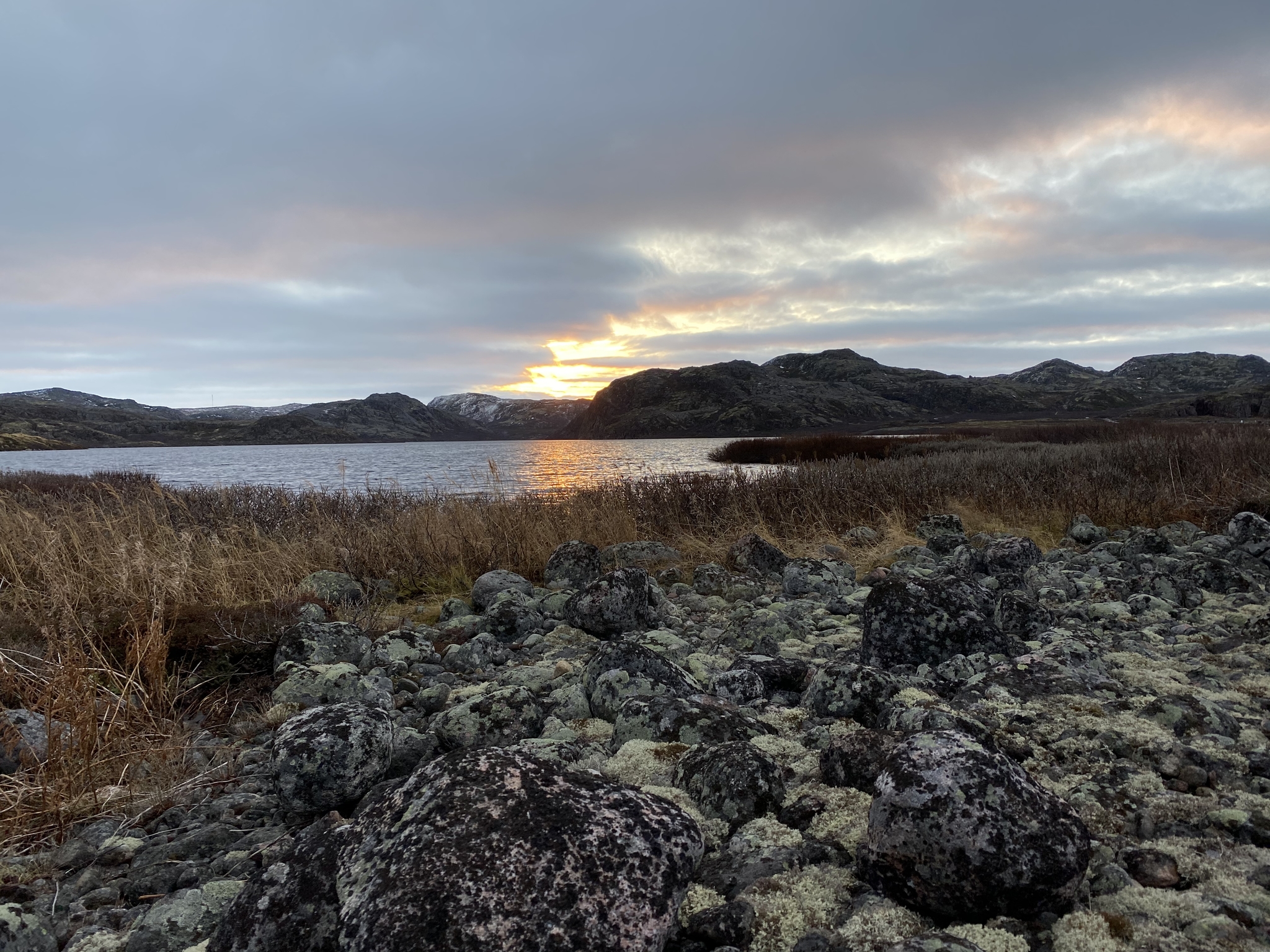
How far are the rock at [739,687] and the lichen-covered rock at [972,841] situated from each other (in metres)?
1.80

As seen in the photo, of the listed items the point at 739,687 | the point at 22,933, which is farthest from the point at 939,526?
the point at 22,933

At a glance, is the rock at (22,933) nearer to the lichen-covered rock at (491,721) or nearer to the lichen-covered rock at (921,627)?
the lichen-covered rock at (491,721)

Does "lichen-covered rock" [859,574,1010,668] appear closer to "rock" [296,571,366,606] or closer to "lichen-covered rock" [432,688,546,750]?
"lichen-covered rock" [432,688,546,750]

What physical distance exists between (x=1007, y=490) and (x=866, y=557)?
20.5 ft

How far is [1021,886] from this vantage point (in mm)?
1979

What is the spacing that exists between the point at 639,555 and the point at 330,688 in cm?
554

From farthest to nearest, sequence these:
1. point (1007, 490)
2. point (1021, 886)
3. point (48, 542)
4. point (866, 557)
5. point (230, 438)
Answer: point (230, 438)
point (1007, 490)
point (866, 557)
point (48, 542)
point (1021, 886)

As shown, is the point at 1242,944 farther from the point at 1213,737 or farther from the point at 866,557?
the point at 866,557

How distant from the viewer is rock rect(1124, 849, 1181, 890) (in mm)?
2115

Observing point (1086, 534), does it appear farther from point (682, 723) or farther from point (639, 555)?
point (682, 723)

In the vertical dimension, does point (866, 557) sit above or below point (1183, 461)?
below

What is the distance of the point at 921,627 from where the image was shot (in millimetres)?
4484

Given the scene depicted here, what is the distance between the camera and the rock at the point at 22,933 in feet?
6.97

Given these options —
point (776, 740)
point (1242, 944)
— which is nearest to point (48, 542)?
point (776, 740)
